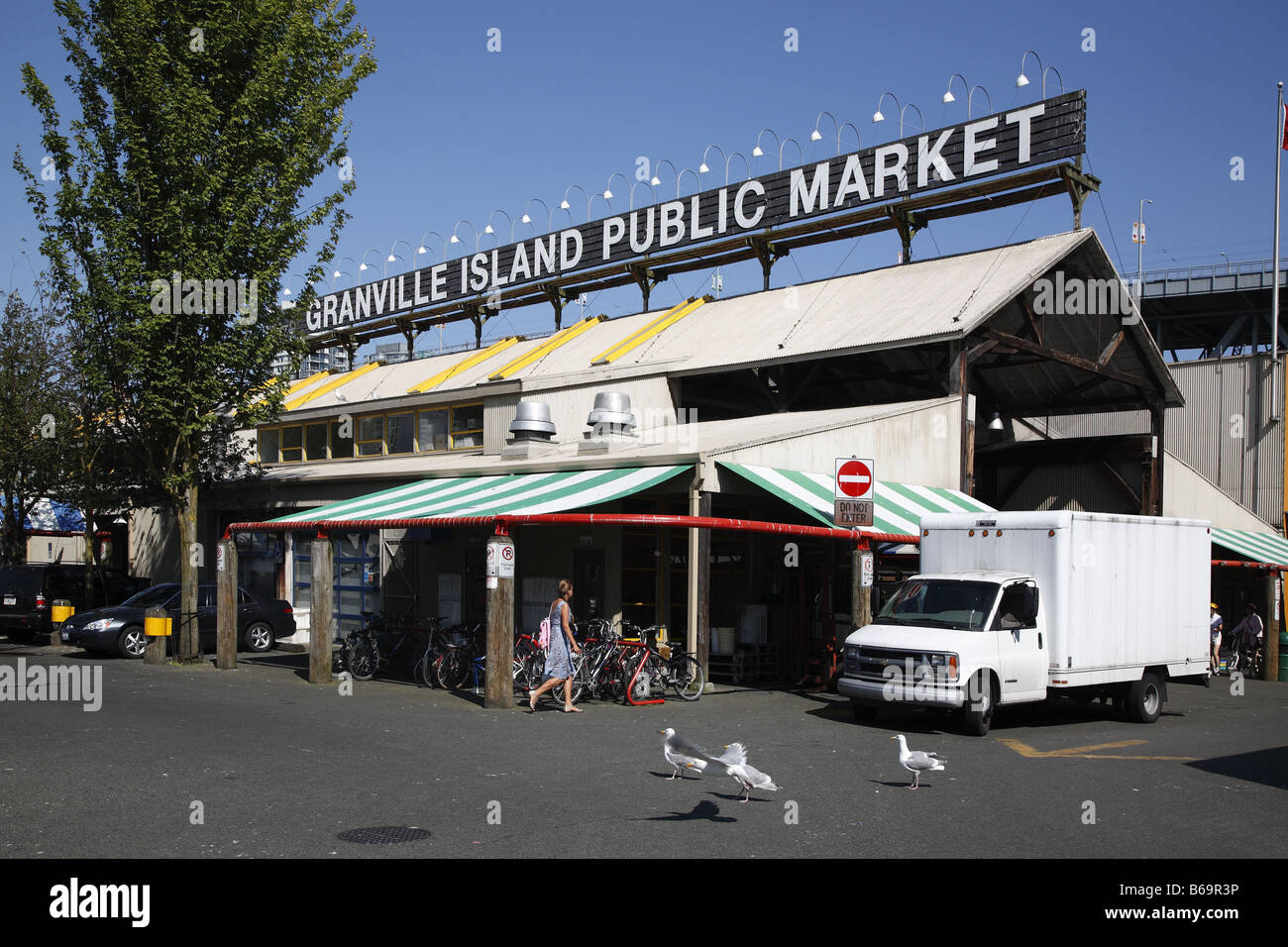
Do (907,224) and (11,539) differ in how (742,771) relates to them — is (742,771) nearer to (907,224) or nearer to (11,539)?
(907,224)

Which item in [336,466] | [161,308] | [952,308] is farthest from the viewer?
[336,466]

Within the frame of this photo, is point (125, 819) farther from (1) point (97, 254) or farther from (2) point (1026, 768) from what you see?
(1) point (97, 254)

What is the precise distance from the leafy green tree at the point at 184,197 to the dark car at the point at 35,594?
5.76m

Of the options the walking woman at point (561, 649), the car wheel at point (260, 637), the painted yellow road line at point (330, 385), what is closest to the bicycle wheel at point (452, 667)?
the walking woman at point (561, 649)

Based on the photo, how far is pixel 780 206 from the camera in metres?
33.1

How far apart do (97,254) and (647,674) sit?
45.4 ft

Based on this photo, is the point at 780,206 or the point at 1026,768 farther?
the point at 780,206

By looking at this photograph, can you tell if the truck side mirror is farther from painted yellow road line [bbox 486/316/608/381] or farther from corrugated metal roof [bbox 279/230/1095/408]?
painted yellow road line [bbox 486/316/608/381]

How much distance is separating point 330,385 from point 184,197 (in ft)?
59.1

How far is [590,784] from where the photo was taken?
32.8 ft

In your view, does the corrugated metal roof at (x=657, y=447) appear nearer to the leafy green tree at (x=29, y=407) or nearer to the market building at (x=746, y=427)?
the market building at (x=746, y=427)

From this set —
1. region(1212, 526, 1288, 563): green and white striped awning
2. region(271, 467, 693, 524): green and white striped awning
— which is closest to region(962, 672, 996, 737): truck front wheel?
region(271, 467, 693, 524): green and white striped awning

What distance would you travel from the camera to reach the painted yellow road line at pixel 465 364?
32656mm
